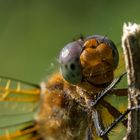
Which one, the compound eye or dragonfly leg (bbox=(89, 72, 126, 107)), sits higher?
the compound eye

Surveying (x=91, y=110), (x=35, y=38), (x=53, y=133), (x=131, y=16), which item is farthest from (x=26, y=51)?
(x=91, y=110)

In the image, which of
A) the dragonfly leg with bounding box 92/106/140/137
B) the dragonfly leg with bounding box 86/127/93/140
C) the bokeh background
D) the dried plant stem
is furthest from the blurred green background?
the dried plant stem

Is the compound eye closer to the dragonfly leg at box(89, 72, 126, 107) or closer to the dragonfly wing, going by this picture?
the dragonfly leg at box(89, 72, 126, 107)

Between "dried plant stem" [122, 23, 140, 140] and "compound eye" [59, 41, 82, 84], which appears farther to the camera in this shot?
"compound eye" [59, 41, 82, 84]

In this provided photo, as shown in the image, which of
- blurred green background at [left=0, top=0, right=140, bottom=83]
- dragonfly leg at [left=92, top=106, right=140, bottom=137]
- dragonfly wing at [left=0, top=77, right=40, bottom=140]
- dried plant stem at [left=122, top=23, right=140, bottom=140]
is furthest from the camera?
blurred green background at [left=0, top=0, right=140, bottom=83]

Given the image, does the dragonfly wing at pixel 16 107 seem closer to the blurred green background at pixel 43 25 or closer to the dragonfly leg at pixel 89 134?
the dragonfly leg at pixel 89 134
